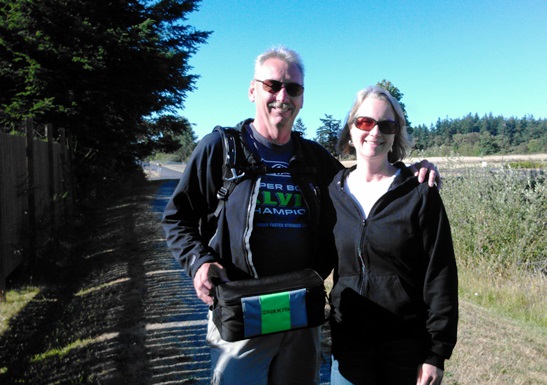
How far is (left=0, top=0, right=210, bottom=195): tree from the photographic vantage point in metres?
11.8

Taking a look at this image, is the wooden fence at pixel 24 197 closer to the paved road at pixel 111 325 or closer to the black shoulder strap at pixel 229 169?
the paved road at pixel 111 325

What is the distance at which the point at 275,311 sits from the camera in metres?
1.95

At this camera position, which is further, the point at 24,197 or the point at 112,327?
the point at 24,197

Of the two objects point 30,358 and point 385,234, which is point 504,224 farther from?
point 30,358

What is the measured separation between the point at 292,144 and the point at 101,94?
451 inches

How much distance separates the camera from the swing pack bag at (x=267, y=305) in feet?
6.30

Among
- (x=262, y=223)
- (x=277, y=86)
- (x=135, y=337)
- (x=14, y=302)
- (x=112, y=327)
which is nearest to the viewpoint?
(x=262, y=223)

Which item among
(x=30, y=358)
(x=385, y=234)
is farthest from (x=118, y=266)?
(x=385, y=234)

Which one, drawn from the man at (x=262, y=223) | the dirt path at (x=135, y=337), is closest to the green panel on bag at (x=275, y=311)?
the man at (x=262, y=223)

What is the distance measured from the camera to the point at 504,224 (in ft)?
Answer: 22.2

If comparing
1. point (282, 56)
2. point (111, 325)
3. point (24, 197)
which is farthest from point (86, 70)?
point (282, 56)

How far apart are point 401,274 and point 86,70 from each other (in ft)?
40.8

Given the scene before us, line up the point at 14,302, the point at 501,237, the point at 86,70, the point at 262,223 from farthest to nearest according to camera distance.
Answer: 1. the point at 86,70
2. the point at 501,237
3. the point at 14,302
4. the point at 262,223

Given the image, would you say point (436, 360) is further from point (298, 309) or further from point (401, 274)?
point (298, 309)
